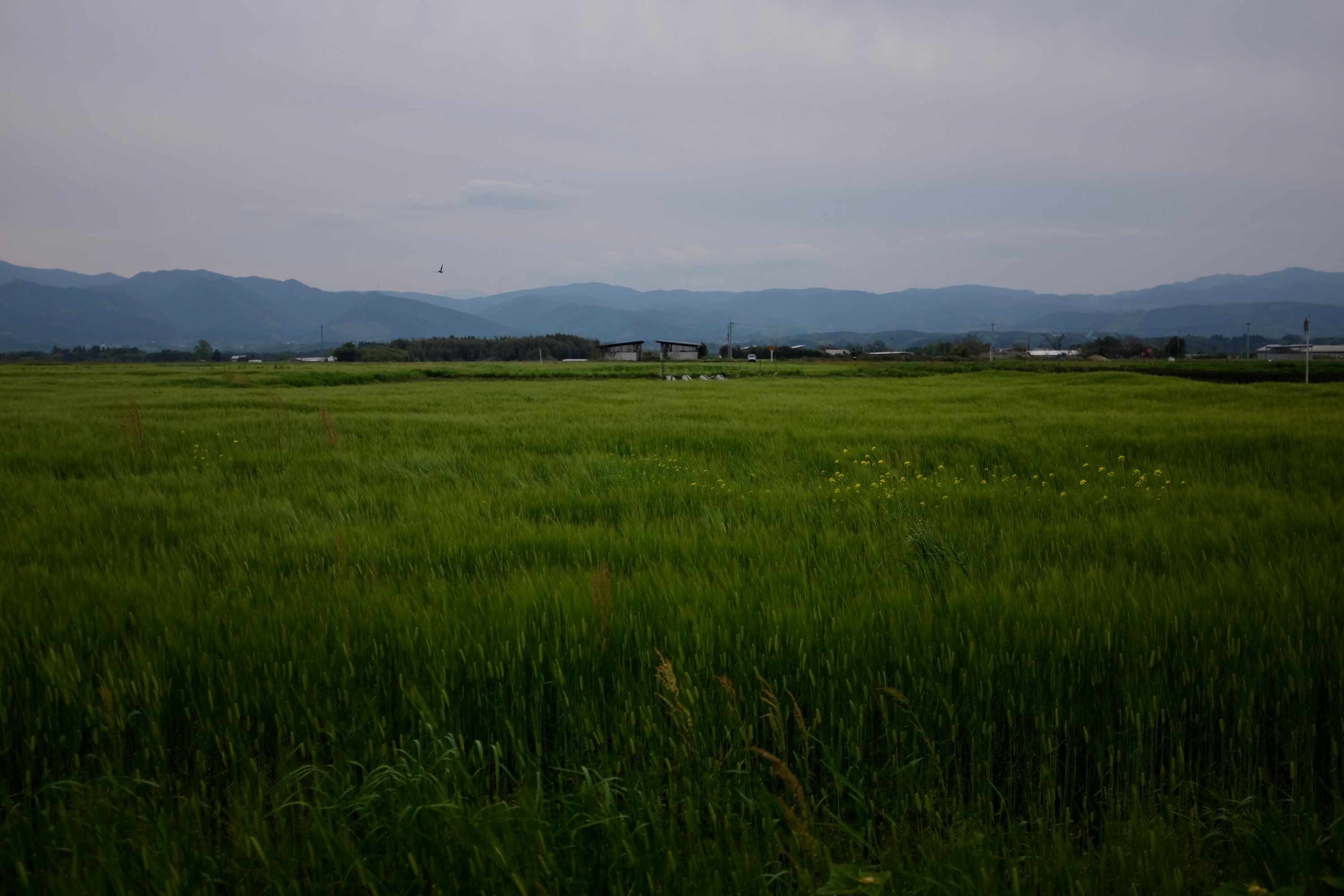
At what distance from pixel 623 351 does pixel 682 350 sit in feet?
33.9

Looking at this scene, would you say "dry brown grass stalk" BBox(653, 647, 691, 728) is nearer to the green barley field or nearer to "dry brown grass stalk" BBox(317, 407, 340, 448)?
the green barley field

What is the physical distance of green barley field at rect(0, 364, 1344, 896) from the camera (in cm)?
194

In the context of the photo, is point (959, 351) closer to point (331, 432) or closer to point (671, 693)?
point (331, 432)

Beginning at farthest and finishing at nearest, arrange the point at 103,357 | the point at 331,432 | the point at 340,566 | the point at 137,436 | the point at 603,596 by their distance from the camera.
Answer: the point at 103,357 → the point at 137,436 → the point at 331,432 → the point at 340,566 → the point at 603,596

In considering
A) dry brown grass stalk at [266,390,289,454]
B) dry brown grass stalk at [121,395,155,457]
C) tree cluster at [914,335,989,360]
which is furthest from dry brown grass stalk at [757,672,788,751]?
tree cluster at [914,335,989,360]

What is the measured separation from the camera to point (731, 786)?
2.31m

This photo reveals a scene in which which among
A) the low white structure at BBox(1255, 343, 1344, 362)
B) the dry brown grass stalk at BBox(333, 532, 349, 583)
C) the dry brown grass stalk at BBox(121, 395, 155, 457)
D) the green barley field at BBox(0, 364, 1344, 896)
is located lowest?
the green barley field at BBox(0, 364, 1344, 896)

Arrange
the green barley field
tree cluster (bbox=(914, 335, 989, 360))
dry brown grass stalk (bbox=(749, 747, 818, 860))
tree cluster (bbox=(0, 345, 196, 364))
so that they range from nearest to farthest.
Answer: dry brown grass stalk (bbox=(749, 747, 818, 860)), the green barley field, tree cluster (bbox=(914, 335, 989, 360)), tree cluster (bbox=(0, 345, 196, 364))

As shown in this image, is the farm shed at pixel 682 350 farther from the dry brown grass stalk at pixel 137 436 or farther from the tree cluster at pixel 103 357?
the dry brown grass stalk at pixel 137 436

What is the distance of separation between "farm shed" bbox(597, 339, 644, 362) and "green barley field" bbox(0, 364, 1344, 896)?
98.2m

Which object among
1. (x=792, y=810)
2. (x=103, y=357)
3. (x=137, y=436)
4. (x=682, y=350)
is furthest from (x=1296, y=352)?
(x=103, y=357)

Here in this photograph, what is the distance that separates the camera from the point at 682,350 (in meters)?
111

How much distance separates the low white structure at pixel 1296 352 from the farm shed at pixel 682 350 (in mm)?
83402

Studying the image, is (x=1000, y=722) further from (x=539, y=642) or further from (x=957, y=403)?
(x=957, y=403)
